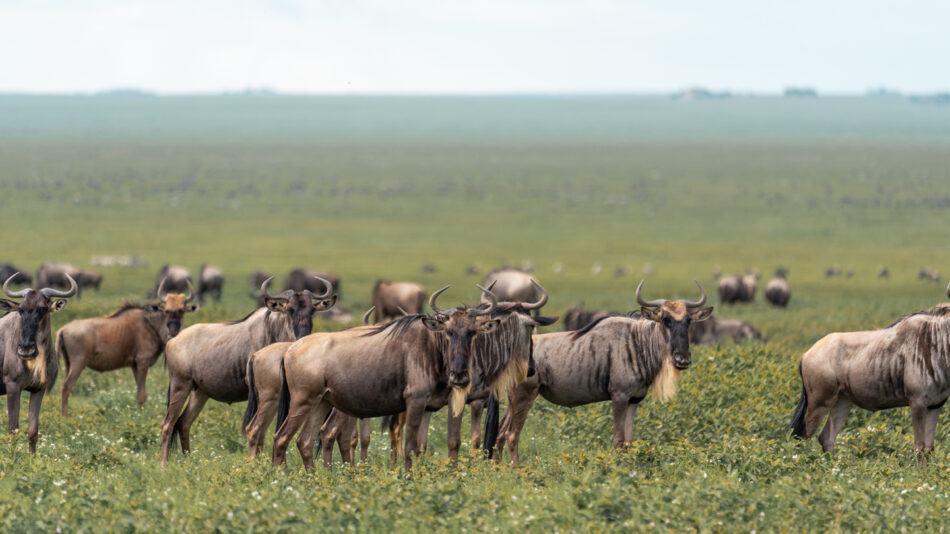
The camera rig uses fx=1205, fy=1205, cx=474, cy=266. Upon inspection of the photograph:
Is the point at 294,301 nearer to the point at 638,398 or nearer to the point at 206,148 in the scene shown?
the point at 638,398

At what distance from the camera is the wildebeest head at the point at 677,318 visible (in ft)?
44.5

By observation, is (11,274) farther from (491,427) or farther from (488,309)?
(488,309)

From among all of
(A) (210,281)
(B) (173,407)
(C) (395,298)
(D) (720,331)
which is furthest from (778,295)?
(B) (173,407)

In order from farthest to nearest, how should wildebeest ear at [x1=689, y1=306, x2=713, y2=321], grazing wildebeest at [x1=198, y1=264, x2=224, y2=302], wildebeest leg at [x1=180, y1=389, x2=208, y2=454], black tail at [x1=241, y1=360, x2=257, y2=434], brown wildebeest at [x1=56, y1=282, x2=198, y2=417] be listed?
grazing wildebeest at [x1=198, y1=264, x2=224, y2=302] → brown wildebeest at [x1=56, y1=282, x2=198, y2=417] → wildebeest leg at [x1=180, y1=389, x2=208, y2=454] → wildebeest ear at [x1=689, y1=306, x2=713, y2=321] → black tail at [x1=241, y1=360, x2=257, y2=434]

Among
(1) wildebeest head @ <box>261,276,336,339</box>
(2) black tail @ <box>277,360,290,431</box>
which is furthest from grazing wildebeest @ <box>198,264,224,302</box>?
(2) black tail @ <box>277,360,290,431</box>

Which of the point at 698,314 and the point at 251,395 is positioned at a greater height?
the point at 698,314

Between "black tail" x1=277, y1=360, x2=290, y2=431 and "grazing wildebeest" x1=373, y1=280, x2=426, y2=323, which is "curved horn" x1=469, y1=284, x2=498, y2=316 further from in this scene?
"grazing wildebeest" x1=373, y1=280, x2=426, y2=323

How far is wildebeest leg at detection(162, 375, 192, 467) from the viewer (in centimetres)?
1418

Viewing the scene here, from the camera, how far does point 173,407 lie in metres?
14.4

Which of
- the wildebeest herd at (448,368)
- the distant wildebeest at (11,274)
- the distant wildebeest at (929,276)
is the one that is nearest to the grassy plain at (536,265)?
the wildebeest herd at (448,368)

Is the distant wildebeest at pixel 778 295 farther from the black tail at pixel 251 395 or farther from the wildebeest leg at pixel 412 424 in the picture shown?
the wildebeest leg at pixel 412 424

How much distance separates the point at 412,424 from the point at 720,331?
21654 mm

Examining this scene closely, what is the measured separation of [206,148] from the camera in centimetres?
16850

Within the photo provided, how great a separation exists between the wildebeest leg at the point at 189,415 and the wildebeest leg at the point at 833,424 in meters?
7.32
